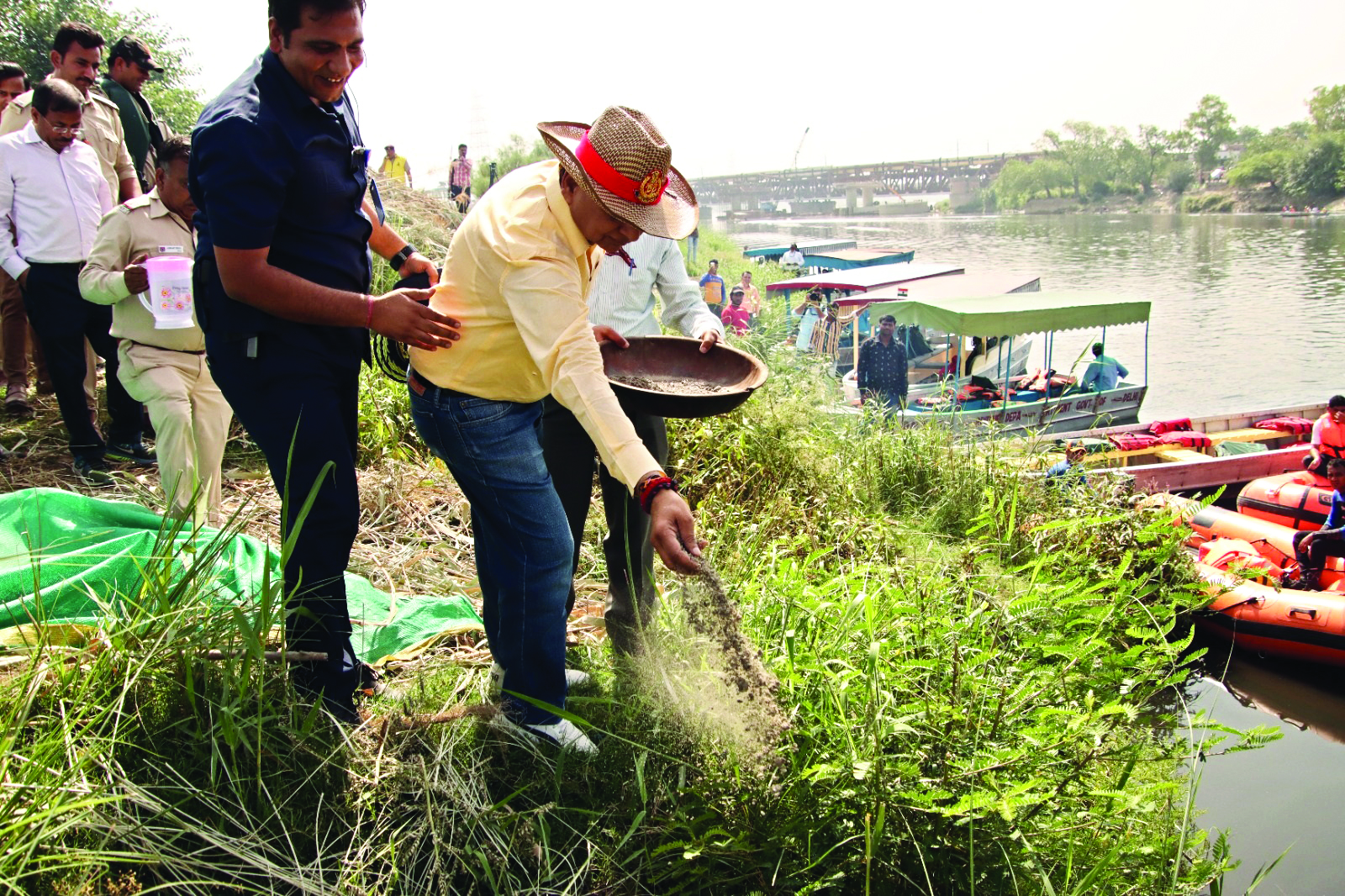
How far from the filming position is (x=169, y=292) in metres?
3.47

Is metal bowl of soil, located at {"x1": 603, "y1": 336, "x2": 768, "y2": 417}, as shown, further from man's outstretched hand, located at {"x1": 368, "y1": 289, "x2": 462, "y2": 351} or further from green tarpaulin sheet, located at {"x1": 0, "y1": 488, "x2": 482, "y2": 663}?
green tarpaulin sheet, located at {"x1": 0, "y1": 488, "x2": 482, "y2": 663}

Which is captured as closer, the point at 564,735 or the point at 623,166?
Result: the point at 623,166

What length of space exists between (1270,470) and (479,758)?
419 inches

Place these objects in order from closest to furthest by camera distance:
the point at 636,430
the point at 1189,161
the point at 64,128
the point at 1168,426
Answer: the point at 636,430 → the point at 64,128 → the point at 1168,426 → the point at 1189,161

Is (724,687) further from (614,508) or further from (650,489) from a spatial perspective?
(614,508)

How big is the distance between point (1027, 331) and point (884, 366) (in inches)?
74.9

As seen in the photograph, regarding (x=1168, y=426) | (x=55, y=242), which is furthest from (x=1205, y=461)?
(x=55, y=242)

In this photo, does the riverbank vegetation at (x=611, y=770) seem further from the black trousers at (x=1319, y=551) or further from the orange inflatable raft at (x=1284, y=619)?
the black trousers at (x=1319, y=551)

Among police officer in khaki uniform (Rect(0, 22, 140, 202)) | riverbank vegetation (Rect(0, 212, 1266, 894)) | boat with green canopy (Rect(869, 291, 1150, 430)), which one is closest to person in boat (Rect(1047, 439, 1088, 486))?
riverbank vegetation (Rect(0, 212, 1266, 894))

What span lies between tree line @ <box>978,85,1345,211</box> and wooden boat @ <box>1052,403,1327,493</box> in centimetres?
6080

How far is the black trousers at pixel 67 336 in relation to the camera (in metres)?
4.67

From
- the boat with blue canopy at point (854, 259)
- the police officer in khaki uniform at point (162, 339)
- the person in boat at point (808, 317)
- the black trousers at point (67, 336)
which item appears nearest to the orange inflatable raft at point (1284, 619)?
the police officer in khaki uniform at point (162, 339)

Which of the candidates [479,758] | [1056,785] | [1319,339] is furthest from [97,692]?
[1319,339]

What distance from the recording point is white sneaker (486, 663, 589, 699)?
104 inches
